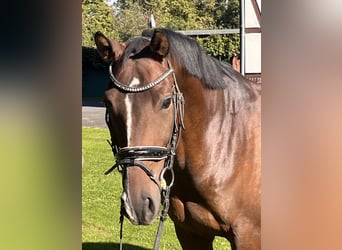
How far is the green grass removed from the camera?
132 centimetres

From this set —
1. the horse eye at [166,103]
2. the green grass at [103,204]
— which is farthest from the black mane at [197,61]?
the green grass at [103,204]

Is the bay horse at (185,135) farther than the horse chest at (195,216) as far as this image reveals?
No

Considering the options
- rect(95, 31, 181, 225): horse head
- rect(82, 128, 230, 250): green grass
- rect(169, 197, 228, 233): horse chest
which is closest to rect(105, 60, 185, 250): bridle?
rect(95, 31, 181, 225): horse head

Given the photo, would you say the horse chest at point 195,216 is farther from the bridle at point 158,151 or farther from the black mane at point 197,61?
the black mane at point 197,61

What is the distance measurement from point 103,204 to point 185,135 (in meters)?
0.37

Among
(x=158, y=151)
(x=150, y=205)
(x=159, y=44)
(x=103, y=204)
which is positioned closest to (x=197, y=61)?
(x=159, y=44)

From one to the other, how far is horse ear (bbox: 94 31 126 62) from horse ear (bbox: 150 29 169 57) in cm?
8

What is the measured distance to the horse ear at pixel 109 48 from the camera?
108 cm

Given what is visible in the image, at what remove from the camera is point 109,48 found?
109cm

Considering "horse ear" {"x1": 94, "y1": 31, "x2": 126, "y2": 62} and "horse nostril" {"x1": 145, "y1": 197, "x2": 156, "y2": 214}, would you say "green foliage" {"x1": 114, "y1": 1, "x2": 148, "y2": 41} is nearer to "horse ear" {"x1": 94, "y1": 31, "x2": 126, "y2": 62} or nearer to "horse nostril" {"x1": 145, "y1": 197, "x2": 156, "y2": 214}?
"horse ear" {"x1": 94, "y1": 31, "x2": 126, "y2": 62}

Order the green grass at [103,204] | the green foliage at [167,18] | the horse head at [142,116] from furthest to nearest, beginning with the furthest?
the green grass at [103,204]
the green foliage at [167,18]
the horse head at [142,116]
